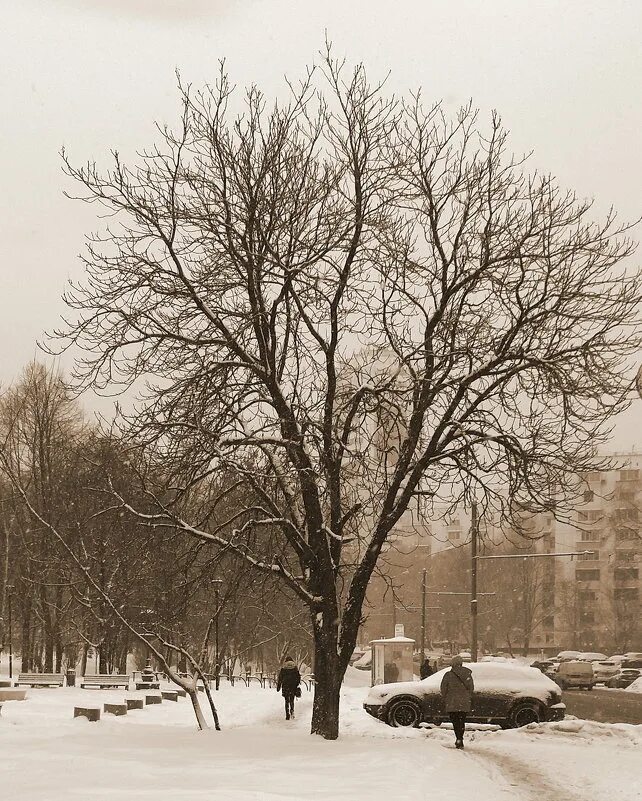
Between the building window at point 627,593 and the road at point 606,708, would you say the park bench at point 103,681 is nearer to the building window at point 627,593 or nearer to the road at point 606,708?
the road at point 606,708

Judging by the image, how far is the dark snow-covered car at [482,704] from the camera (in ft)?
76.9

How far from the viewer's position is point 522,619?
301 feet

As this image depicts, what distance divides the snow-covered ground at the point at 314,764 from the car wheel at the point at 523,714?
1.12 m

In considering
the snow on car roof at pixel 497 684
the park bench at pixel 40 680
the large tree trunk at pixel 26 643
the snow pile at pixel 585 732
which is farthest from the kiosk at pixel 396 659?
the large tree trunk at pixel 26 643

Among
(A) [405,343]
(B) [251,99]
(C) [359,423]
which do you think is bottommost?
(C) [359,423]

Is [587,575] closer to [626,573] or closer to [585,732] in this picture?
[626,573]

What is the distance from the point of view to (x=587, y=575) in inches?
3959

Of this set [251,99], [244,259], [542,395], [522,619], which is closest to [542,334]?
[542,395]

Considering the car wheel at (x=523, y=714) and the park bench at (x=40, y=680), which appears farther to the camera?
the park bench at (x=40, y=680)

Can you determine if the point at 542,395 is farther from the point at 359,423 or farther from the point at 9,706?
the point at 9,706

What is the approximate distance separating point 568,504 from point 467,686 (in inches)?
140

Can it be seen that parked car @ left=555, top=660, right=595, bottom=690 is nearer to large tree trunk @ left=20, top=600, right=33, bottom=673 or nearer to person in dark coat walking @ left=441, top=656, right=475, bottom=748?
large tree trunk @ left=20, top=600, right=33, bottom=673

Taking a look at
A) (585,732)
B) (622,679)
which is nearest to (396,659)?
(585,732)

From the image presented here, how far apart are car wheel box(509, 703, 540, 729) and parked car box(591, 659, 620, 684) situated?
39.0 metres
